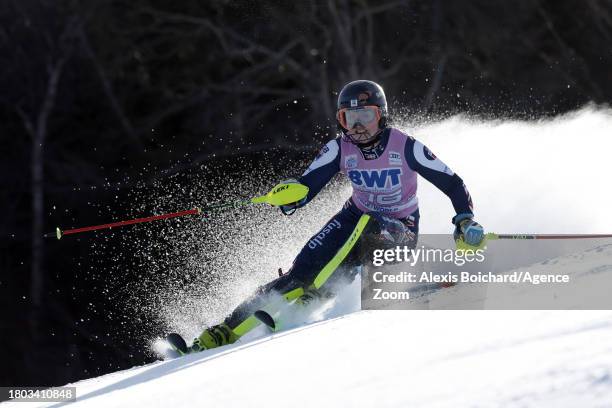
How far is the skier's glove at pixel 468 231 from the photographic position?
5.67 metres

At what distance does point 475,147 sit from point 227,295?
390 cm

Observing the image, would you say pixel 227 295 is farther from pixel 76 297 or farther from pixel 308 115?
pixel 308 115

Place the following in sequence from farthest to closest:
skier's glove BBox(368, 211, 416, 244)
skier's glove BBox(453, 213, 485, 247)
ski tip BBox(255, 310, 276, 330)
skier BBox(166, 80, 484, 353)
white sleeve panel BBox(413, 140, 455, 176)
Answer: white sleeve panel BBox(413, 140, 455, 176) → skier's glove BBox(368, 211, 416, 244) → skier BBox(166, 80, 484, 353) → skier's glove BBox(453, 213, 485, 247) → ski tip BBox(255, 310, 276, 330)

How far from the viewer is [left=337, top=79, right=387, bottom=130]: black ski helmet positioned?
5.95 m

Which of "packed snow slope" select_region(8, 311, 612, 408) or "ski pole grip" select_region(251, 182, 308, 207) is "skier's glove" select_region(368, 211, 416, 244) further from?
"packed snow slope" select_region(8, 311, 612, 408)

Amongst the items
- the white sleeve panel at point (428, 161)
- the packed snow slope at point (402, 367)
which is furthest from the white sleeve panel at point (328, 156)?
the packed snow slope at point (402, 367)

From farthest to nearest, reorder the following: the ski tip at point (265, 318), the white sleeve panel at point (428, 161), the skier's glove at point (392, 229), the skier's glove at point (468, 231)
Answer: the white sleeve panel at point (428, 161) → the skier's glove at point (392, 229) → the skier's glove at point (468, 231) → the ski tip at point (265, 318)

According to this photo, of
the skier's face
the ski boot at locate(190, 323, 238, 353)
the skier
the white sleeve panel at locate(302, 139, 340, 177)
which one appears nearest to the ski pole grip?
the skier

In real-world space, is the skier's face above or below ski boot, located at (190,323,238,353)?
above

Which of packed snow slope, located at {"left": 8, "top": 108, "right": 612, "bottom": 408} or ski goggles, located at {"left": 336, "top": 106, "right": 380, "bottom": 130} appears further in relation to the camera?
ski goggles, located at {"left": 336, "top": 106, "right": 380, "bottom": 130}

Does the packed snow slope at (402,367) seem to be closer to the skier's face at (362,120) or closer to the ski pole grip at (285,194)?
the ski pole grip at (285,194)

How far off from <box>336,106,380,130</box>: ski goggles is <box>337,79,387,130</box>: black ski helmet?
24 mm

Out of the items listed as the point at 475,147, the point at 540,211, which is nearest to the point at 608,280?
the point at 540,211

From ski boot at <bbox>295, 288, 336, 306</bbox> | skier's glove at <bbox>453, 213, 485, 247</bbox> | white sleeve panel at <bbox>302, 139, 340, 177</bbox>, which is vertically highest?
white sleeve panel at <bbox>302, 139, 340, 177</bbox>
